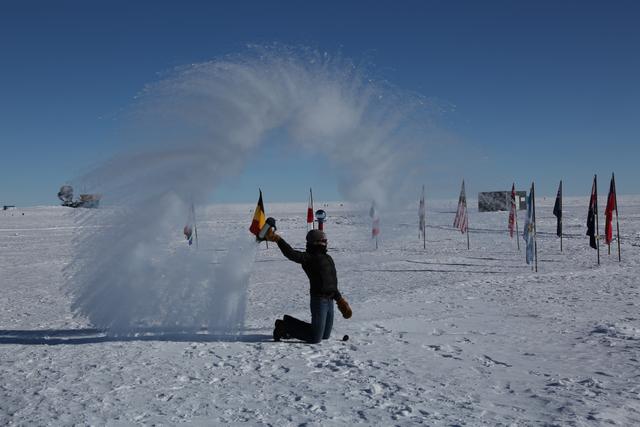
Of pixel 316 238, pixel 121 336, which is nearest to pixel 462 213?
pixel 316 238

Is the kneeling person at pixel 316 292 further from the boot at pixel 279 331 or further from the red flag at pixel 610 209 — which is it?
the red flag at pixel 610 209

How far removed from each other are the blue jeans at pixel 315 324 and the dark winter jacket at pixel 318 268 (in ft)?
0.44

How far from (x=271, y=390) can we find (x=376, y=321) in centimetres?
454

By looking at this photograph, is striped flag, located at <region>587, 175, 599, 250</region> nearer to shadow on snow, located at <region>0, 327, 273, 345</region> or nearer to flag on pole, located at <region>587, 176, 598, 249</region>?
flag on pole, located at <region>587, 176, 598, 249</region>

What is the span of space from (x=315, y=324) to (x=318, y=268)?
2.99 feet

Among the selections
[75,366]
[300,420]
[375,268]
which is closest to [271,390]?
[300,420]

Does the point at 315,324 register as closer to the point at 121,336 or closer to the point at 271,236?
the point at 271,236

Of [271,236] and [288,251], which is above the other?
[271,236]

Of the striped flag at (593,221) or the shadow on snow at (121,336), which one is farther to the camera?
the striped flag at (593,221)

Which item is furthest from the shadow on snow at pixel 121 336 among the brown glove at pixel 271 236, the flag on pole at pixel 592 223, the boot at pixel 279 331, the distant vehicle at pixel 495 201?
the distant vehicle at pixel 495 201

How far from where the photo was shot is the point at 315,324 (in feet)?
28.1

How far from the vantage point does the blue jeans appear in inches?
336

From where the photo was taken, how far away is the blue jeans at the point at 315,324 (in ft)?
28.0

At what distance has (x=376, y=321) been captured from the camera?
34.6ft
